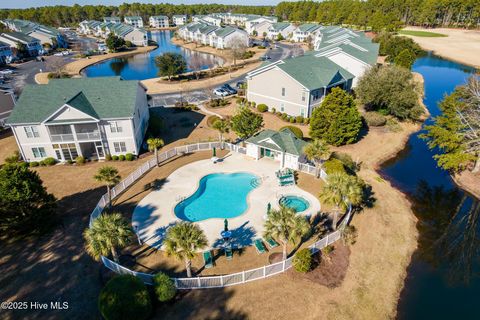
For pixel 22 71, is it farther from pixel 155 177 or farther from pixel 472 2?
pixel 472 2

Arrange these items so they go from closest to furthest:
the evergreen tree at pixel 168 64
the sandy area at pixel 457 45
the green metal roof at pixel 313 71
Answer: the green metal roof at pixel 313 71 → the evergreen tree at pixel 168 64 → the sandy area at pixel 457 45

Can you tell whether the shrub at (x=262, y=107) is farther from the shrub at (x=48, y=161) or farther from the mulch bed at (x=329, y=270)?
the mulch bed at (x=329, y=270)

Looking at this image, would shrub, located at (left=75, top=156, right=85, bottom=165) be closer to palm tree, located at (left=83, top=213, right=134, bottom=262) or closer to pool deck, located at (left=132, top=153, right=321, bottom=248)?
pool deck, located at (left=132, top=153, right=321, bottom=248)

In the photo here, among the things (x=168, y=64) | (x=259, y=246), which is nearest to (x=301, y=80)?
(x=259, y=246)

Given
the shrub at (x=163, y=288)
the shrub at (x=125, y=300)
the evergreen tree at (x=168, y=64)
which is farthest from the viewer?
the evergreen tree at (x=168, y=64)

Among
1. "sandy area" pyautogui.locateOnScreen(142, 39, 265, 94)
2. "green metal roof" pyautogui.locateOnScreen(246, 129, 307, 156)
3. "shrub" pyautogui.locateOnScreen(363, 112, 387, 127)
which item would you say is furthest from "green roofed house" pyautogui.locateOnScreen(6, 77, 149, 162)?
"shrub" pyautogui.locateOnScreen(363, 112, 387, 127)

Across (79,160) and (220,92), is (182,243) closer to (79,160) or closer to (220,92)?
(79,160)

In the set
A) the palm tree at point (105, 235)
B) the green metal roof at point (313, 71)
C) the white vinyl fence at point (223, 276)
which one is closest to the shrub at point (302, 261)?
the white vinyl fence at point (223, 276)
